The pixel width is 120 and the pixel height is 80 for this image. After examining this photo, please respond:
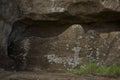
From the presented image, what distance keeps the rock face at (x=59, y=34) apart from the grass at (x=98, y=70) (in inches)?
13.8

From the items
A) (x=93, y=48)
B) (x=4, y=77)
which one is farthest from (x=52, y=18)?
(x=4, y=77)

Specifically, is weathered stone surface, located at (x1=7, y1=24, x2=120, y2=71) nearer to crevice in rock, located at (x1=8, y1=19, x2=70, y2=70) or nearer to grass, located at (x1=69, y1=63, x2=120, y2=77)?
crevice in rock, located at (x1=8, y1=19, x2=70, y2=70)

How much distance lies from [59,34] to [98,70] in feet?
6.22

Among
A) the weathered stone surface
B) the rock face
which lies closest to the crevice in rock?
the rock face

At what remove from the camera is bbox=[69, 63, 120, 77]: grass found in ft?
23.5

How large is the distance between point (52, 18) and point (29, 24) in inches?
30.8

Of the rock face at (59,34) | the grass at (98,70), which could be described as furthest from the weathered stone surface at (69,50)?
the grass at (98,70)

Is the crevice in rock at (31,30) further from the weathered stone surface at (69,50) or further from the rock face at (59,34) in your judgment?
the weathered stone surface at (69,50)

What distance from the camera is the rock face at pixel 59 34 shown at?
810 centimetres

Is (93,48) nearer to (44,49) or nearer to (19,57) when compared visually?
(44,49)

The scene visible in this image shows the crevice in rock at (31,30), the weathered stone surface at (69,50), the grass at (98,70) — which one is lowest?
the grass at (98,70)

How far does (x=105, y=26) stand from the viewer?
29.4ft

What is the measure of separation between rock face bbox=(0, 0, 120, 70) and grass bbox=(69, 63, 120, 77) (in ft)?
1.15

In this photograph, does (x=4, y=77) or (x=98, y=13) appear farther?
(x=98, y=13)
